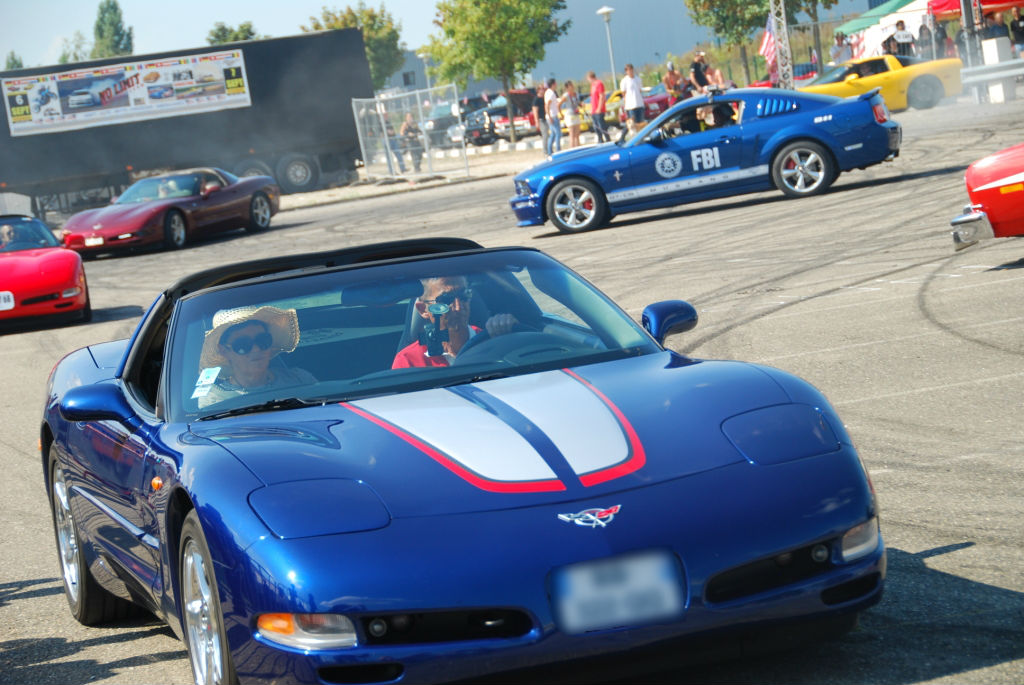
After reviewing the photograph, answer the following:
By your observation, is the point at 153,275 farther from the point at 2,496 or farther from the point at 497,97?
the point at 497,97

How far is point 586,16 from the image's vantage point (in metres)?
154

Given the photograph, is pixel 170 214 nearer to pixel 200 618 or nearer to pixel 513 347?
pixel 513 347

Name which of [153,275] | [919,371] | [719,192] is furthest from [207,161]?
[919,371]

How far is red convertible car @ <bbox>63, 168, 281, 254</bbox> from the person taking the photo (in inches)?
884

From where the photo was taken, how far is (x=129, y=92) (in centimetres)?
3625

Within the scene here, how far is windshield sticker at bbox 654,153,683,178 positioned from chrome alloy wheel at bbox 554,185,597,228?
3.16 feet

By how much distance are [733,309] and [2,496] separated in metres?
5.51

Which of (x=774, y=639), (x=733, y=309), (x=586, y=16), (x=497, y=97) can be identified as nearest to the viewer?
(x=774, y=639)

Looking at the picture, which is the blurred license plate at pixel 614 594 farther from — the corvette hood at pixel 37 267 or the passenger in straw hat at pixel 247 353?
the corvette hood at pixel 37 267

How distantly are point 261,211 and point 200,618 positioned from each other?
2225cm

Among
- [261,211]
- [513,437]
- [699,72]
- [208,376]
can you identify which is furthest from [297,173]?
[513,437]

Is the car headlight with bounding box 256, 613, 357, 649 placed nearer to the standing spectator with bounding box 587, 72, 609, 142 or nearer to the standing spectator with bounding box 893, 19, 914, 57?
the standing spectator with bounding box 587, 72, 609, 142

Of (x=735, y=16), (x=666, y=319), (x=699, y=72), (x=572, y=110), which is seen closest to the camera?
(x=666, y=319)

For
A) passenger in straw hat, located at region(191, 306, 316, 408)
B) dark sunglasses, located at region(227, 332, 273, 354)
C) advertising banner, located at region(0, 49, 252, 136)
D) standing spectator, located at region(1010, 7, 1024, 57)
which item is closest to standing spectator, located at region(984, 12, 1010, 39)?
standing spectator, located at region(1010, 7, 1024, 57)
